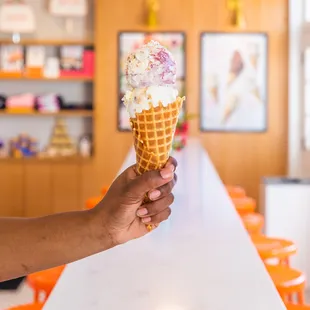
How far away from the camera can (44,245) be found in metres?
1.25

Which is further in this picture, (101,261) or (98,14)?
(98,14)

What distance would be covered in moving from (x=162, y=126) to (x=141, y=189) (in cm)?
12

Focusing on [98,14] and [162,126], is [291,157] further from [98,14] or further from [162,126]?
[162,126]

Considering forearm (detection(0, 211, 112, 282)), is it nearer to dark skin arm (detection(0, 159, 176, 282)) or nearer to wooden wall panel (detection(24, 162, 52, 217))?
dark skin arm (detection(0, 159, 176, 282))

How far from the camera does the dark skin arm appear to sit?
45.2 inches

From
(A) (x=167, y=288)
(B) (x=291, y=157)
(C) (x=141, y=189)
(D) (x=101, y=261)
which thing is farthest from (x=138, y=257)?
(B) (x=291, y=157)

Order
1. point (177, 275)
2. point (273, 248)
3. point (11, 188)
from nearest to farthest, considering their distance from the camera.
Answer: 1. point (177, 275)
2. point (273, 248)
3. point (11, 188)

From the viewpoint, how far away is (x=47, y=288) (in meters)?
2.54

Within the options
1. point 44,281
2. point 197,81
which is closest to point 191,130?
point 197,81

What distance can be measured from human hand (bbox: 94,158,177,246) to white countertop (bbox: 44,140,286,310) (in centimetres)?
27

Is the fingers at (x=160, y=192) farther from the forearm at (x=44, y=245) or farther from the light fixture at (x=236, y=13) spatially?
the light fixture at (x=236, y=13)

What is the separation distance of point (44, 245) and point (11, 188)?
19.6 feet

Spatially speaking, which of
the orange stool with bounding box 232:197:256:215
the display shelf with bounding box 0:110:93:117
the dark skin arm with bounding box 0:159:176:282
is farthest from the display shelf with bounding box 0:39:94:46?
the dark skin arm with bounding box 0:159:176:282

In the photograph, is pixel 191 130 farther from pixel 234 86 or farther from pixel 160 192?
pixel 160 192
